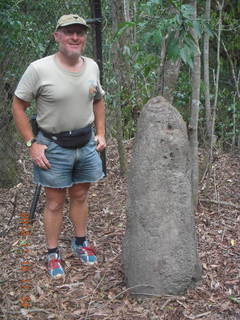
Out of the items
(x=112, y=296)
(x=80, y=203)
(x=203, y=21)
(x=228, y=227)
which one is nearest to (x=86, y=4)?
(x=203, y=21)

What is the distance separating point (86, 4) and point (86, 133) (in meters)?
2.01

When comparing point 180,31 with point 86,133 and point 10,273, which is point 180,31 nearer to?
point 86,133

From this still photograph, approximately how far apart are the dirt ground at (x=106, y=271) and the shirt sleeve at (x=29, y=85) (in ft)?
3.93

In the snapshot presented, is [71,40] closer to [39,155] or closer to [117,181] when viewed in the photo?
[39,155]

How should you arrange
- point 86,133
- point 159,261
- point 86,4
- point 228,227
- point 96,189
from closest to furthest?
point 159,261
point 86,133
point 228,227
point 86,4
point 96,189

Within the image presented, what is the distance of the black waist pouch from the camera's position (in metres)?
3.36

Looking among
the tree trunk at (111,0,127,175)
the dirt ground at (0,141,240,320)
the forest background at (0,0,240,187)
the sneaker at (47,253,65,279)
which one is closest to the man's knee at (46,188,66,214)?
the sneaker at (47,253,65,279)

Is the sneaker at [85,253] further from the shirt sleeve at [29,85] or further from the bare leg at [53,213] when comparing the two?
the shirt sleeve at [29,85]

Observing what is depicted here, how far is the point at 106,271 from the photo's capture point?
3643 millimetres

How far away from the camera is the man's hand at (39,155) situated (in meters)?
3.34

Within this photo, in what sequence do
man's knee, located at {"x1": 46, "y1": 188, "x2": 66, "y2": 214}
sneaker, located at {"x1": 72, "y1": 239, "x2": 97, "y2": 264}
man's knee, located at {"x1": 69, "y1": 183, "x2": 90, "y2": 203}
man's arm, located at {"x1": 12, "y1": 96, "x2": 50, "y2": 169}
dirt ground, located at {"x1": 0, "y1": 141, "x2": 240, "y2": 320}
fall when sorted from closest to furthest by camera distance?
dirt ground, located at {"x1": 0, "y1": 141, "x2": 240, "y2": 320}, man's arm, located at {"x1": 12, "y1": 96, "x2": 50, "y2": 169}, man's knee, located at {"x1": 46, "y1": 188, "x2": 66, "y2": 214}, man's knee, located at {"x1": 69, "y1": 183, "x2": 90, "y2": 203}, sneaker, located at {"x1": 72, "y1": 239, "x2": 97, "y2": 264}

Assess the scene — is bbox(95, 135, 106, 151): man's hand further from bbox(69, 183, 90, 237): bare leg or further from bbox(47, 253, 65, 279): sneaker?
bbox(47, 253, 65, 279): sneaker

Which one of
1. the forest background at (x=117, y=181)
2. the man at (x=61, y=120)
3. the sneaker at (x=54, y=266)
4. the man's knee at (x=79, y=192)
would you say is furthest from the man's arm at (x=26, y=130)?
the forest background at (x=117, y=181)

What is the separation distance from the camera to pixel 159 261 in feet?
10.6
